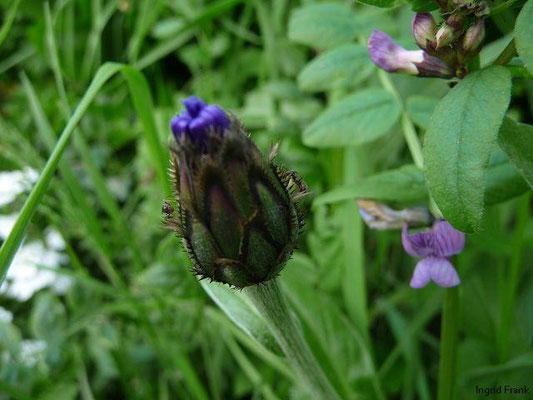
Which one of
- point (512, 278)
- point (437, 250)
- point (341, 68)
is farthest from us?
point (341, 68)

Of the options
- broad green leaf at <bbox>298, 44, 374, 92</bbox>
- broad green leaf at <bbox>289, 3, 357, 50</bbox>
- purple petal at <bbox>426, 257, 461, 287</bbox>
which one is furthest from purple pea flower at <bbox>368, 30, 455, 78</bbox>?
broad green leaf at <bbox>289, 3, 357, 50</bbox>

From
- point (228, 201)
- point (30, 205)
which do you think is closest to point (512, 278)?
point (228, 201)

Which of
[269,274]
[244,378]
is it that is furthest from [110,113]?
[269,274]

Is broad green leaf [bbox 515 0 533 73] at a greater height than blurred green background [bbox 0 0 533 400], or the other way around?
broad green leaf [bbox 515 0 533 73]

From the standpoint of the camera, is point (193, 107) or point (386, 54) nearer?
point (193, 107)

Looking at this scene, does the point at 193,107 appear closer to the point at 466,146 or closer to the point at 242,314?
the point at 466,146

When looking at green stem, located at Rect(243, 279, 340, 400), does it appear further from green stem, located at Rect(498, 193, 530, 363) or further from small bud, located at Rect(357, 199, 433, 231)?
green stem, located at Rect(498, 193, 530, 363)

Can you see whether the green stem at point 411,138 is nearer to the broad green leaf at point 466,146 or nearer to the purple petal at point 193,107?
the broad green leaf at point 466,146

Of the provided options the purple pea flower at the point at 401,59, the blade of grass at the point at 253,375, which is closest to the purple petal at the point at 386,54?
the purple pea flower at the point at 401,59
